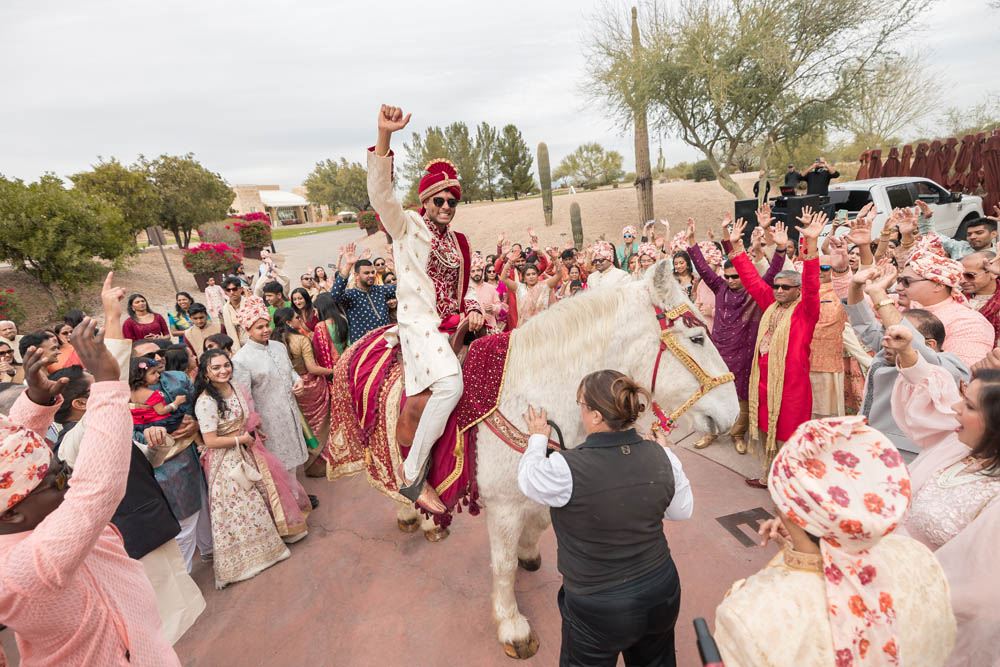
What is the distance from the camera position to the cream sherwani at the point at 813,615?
1.32 meters

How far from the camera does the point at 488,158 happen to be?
138ft

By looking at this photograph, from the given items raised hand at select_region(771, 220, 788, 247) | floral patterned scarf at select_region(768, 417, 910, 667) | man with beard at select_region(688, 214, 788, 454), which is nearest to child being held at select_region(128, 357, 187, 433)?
floral patterned scarf at select_region(768, 417, 910, 667)

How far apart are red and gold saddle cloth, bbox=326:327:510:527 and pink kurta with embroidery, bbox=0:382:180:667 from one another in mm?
1575

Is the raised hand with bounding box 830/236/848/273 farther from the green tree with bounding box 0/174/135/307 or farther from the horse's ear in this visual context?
the green tree with bounding box 0/174/135/307

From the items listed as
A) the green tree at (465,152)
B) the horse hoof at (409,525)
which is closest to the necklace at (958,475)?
the horse hoof at (409,525)

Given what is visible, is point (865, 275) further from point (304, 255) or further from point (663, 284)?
point (304, 255)

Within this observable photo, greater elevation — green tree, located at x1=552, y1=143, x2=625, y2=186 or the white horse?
green tree, located at x1=552, y1=143, x2=625, y2=186

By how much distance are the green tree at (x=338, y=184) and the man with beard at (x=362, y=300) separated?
47.4m

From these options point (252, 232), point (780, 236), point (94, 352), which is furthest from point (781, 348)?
point (252, 232)

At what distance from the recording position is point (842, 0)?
1417cm

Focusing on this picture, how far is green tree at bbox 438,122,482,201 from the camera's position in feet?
132

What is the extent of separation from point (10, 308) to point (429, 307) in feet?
48.2

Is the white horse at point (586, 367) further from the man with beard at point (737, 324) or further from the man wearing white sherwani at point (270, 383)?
the man with beard at point (737, 324)

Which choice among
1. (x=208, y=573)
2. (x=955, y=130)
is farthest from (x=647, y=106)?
(x=955, y=130)
